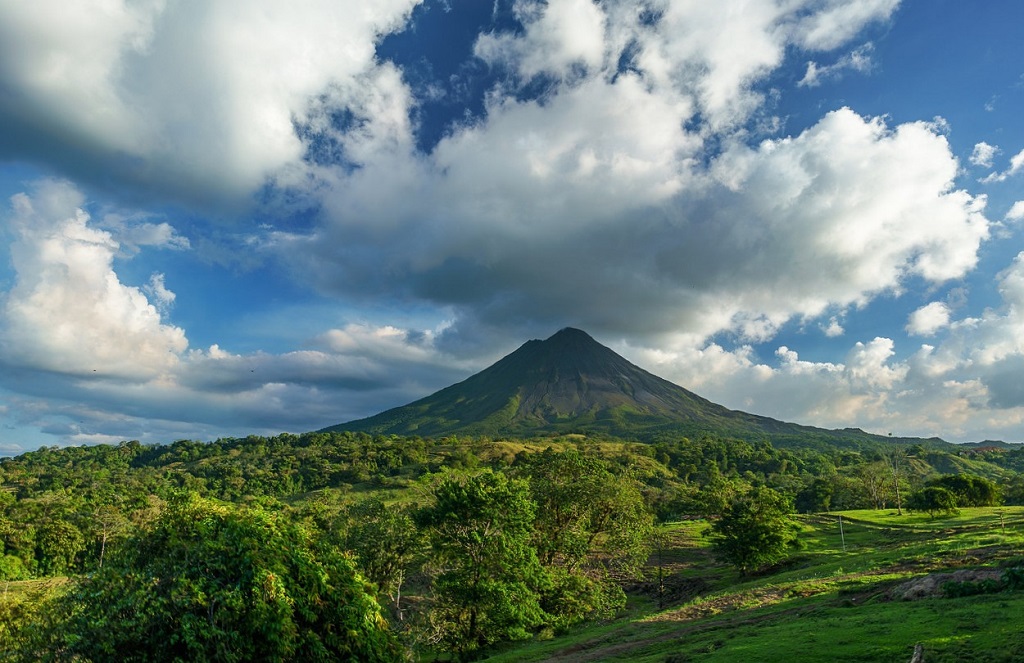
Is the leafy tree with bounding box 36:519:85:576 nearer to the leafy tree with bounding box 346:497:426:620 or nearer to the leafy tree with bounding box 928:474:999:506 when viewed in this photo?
the leafy tree with bounding box 346:497:426:620

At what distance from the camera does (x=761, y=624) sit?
72.4 feet

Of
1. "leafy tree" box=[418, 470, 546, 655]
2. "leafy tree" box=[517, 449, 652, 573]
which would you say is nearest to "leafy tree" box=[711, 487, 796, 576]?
"leafy tree" box=[517, 449, 652, 573]

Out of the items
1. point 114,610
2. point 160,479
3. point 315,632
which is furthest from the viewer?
point 160,479

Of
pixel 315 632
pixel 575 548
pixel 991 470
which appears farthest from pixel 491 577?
pixel 991 470

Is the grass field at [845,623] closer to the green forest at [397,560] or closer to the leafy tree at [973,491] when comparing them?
the green forest at [397,560]

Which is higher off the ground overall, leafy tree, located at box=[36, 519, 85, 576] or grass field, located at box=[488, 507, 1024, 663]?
grass field, located at box=[488, 507, 1024, 663]

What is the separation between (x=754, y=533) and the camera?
49500mm

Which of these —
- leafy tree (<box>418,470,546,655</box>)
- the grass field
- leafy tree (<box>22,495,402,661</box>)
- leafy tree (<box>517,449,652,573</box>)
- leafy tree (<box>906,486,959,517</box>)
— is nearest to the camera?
leafy tree (<box>22,495,402,661</box>)

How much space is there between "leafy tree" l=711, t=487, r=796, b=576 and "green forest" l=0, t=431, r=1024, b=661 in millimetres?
159

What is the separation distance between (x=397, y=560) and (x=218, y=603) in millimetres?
32615

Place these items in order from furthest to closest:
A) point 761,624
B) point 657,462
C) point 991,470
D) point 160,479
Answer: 1. point 991,470
2. point 657,462
3. point 160,479
4. point 761,624

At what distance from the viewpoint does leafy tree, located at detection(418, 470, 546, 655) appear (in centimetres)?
2717

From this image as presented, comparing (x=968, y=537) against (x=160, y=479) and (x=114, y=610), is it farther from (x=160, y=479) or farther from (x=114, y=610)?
(x=160, y=479)

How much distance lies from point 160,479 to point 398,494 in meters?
81.5
